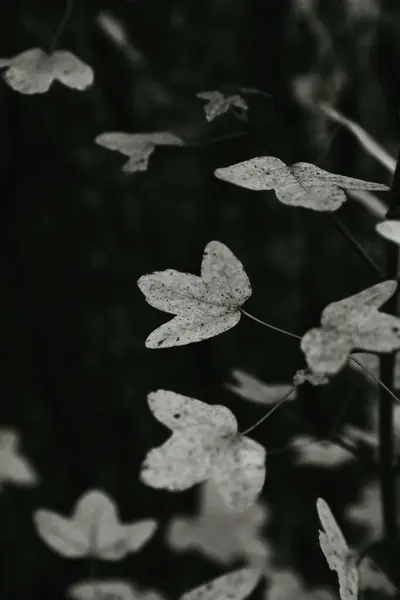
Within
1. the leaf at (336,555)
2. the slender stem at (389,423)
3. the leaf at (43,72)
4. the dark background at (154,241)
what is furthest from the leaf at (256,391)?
the dark background at (154,241)

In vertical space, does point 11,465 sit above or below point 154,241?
below

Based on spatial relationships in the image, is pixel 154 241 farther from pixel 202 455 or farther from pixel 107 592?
pixel 202 455

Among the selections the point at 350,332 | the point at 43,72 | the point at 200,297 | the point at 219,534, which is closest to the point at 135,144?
the point at 43,72

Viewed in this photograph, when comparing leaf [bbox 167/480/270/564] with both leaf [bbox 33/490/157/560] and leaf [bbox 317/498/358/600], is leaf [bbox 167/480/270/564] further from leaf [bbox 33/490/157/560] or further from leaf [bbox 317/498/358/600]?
leaf [bbox 317/498/358/600]

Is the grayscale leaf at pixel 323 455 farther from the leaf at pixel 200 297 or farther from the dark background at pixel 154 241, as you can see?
the leaf at pixel 200 297

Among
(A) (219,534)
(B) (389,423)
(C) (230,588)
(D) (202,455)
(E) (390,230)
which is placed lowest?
(A) (219,534)

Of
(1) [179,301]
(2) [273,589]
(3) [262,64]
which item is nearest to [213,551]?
(2) [273,589]

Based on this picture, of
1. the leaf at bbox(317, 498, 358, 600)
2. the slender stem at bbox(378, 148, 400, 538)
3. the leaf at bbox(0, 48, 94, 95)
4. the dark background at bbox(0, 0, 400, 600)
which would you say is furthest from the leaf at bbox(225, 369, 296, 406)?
the dark background at bbox(0, 0, 400, 600)
